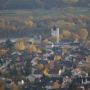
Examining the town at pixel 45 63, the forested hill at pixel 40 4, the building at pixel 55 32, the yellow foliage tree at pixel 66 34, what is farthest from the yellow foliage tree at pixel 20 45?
the forested hill at pixel 40 4

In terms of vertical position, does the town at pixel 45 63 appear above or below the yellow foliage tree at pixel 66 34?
below

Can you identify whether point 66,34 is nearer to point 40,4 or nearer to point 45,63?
point 45,63

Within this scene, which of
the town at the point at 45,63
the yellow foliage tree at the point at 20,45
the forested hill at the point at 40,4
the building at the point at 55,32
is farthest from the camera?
the forested hill at the point at 40,4

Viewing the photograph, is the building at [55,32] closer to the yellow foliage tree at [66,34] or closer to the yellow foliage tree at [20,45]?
the yellow foliage tree at [66,34]

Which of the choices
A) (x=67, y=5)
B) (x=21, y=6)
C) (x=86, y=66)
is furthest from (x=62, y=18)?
(x=86, y=66)

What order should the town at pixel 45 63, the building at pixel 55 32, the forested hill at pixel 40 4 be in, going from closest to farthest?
the town at pixel 45 63 → the building at pixel 55 32 → the forested hill at pixel 40 4

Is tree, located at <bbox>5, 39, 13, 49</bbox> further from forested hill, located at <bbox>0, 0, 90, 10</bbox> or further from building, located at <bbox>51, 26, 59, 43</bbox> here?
forested hill, located at <bbox>0, 0, 90, 10</bbox>

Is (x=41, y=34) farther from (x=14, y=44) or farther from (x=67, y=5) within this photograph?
(x=67, y=5)

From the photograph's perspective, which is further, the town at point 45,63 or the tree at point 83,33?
the tree at point 83,33

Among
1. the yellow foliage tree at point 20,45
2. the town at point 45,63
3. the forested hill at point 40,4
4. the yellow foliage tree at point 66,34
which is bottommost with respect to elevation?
the town at point 45,63
